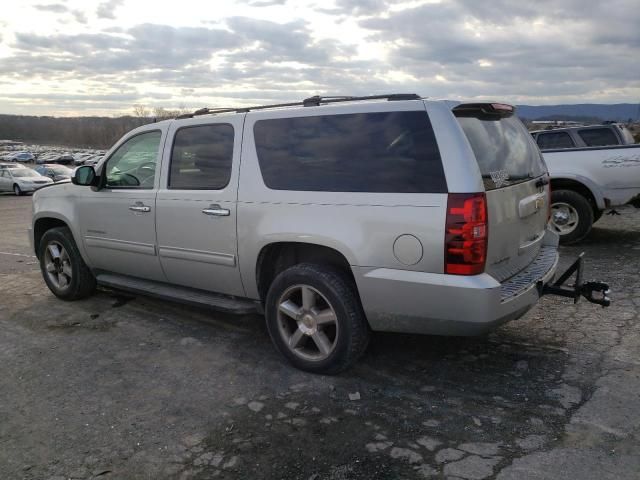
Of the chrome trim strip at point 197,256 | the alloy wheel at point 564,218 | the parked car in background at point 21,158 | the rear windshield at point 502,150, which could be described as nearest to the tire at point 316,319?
the chrome trim strip at point 197,256

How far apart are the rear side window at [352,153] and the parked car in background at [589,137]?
239 inches

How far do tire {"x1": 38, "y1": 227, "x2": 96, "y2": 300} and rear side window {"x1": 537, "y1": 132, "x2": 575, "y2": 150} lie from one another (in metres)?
6.91

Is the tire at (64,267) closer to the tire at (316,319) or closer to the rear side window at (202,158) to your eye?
the rear side window at (202,158)

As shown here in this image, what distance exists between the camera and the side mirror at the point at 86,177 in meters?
5.09

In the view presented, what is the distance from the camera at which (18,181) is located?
84.8ft

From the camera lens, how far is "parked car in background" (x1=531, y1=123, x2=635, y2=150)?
822 centimetres

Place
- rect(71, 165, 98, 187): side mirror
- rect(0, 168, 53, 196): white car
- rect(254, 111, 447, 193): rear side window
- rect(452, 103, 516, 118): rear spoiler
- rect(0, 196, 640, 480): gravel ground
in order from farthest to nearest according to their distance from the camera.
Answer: rect(0, 168, 53, 196): white car
rect(71, 165, 98, 187): side mirror
rect(452, 103, 516, 118): rear spoiler
rect(254, 111, 447, 193): rear side window
rect(0, 196, 640, 480): gravel ground

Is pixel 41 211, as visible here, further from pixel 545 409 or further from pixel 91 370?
pixel 545 409

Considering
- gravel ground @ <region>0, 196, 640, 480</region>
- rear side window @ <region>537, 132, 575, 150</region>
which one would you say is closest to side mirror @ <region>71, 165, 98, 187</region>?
gravel ground @ <region>0, 196, 640, 480</region>

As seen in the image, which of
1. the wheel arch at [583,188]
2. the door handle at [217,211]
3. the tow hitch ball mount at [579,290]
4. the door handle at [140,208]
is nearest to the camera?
the tow hitch ball mount at [579,290]

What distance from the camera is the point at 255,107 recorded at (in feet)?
14.1

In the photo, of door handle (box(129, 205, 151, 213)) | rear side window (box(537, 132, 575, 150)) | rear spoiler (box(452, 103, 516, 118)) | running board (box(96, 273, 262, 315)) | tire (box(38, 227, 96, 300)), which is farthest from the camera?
rear side window (box(537, 132, 575, 150))

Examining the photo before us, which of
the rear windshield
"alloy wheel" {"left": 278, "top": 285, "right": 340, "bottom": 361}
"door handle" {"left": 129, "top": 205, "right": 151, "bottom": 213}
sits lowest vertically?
"alloy wheel" {"left": 278, "top": 285, "right": 340, "bottom": 361}

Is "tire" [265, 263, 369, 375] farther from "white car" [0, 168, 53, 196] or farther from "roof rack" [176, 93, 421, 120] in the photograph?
"white car" [0, 168, 53, 196]
